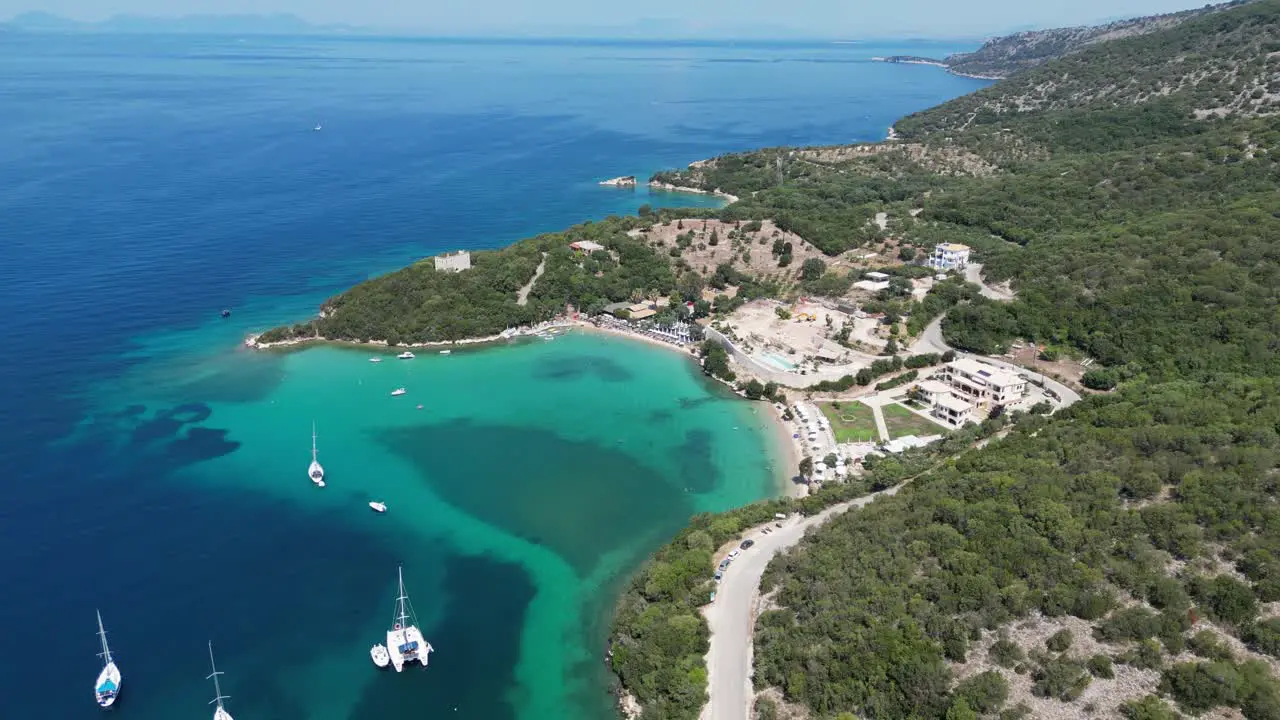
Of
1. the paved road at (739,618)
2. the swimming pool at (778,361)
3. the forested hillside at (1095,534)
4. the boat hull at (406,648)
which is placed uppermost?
the forested hillside at (1095,534)

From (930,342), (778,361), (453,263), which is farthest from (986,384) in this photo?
(453,263)

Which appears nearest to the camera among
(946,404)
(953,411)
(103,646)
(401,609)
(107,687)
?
(107,687)

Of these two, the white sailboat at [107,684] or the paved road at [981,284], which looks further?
the paved road at [981,284]

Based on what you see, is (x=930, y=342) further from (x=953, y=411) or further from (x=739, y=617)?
(x=739, y=617)

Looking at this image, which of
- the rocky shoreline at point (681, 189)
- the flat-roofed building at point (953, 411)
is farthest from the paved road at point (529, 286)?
the rocky shoreline at point (681, 189)

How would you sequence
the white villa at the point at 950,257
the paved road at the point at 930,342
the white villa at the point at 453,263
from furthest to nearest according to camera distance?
the white villa at the point at 950,257 < the white villa at the point at 453,263 < the paved road at the point at 930,342

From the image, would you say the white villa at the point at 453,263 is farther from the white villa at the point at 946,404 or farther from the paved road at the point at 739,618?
the paved road at the point at 739,618

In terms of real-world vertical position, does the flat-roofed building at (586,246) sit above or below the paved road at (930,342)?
above
